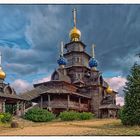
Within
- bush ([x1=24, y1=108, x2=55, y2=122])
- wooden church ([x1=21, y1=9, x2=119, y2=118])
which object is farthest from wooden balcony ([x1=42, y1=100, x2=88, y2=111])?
bush ([x1=24, y1=108, x2=55, y2=122])

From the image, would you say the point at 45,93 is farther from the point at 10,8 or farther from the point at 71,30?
the point at 10,8

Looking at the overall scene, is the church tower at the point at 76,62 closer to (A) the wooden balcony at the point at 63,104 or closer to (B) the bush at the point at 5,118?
(A) the wooden balcony at the point at 63,104

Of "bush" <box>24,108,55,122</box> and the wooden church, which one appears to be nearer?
"bush" <box>24,108,55,122</box>

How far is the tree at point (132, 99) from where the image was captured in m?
15.6

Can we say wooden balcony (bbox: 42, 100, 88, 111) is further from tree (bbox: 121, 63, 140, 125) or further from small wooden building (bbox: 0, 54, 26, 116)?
tree (bbox: 121, 63, 140, 125)

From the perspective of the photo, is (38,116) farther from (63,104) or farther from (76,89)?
(76,89)

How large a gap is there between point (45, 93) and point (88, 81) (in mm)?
5089

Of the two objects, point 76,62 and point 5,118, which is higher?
point 76,62

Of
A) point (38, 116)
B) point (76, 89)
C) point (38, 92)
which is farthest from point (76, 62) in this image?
point (38, 116)

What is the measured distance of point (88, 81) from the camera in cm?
2731

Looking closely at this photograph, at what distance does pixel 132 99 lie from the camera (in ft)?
51.6

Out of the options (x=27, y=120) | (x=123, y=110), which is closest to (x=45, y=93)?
(x=27, y=120)

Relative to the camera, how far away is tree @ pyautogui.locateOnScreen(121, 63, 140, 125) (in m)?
15.6

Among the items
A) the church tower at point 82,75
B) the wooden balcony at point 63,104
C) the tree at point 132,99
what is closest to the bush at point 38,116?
the wooden balcony at point 63,104
